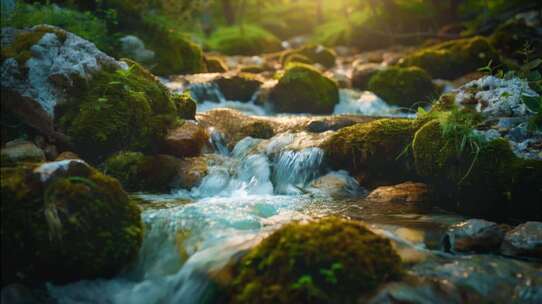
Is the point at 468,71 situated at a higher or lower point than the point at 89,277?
higher

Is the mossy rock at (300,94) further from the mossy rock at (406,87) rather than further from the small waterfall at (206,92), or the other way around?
the mossy rock at (406,87)

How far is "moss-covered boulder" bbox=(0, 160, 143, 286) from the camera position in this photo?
3.97 m

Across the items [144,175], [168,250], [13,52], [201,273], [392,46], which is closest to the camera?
[201,273]

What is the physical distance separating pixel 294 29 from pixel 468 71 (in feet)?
73.0

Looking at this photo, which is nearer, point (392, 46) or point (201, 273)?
point (201, 273)

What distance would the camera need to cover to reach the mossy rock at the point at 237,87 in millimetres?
12141

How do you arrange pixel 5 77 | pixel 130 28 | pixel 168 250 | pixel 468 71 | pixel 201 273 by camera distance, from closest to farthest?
pixel 201 273 → pixel 168 250 → pixel 5 77 → pixel 130 28 → pixel 468 71

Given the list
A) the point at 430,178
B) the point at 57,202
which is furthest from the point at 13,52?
the point at 430,178

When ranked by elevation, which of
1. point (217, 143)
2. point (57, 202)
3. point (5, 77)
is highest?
point (5, 77)

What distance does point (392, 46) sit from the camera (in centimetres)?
2325

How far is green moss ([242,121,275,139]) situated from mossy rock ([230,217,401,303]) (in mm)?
4914

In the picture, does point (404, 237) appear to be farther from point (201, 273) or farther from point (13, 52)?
point (13, 52)

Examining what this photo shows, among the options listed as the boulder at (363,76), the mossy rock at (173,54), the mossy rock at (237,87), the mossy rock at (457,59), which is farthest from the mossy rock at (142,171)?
the mossy rock at (457,59)

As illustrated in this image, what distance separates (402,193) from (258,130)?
3319 millimetres
